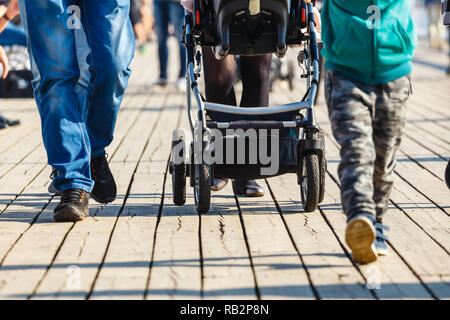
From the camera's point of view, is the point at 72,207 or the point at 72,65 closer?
the point at 72,207

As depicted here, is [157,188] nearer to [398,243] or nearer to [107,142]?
[107,142]

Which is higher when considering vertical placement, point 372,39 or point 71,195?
point 372,39

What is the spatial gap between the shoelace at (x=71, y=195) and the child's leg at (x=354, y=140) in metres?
1.32

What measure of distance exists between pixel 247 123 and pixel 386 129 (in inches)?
31.9

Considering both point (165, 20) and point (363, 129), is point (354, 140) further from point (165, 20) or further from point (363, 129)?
point (165, 20)

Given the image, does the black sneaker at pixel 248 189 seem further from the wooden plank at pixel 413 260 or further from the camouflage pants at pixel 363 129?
the camouflage pants at pixel 363 129

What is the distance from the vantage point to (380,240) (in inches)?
125

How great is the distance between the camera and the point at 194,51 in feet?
12.8

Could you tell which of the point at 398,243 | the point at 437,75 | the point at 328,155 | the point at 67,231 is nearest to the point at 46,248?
the point at 67,231

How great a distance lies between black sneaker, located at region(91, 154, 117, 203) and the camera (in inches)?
160

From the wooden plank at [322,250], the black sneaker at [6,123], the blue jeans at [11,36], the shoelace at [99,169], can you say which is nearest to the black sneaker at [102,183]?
the shoelace at [99,169]

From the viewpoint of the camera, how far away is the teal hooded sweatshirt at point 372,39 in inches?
119

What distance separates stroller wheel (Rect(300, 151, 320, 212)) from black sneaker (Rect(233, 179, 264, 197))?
51 cm

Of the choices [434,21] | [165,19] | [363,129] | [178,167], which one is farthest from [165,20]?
[434,21]
